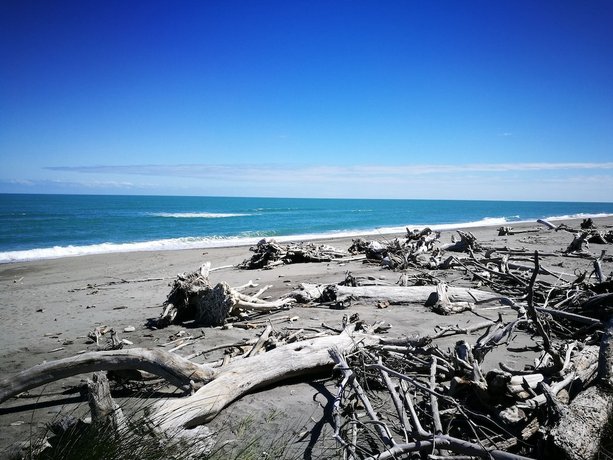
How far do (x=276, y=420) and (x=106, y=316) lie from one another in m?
5.31

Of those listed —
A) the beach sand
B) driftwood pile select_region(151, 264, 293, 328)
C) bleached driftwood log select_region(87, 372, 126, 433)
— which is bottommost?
the beach sand

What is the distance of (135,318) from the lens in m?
6.89

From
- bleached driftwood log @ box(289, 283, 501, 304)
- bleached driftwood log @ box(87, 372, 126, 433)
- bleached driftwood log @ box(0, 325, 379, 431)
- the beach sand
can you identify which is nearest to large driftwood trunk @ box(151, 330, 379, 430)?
bleached driftwood log @ box(0, 325, 379, 431)

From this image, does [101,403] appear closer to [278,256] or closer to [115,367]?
[115,367]

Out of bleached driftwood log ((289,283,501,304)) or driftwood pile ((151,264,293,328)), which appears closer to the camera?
driftwood pile ((151,264,293,328))

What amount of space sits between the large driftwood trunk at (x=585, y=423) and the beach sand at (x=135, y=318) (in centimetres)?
151

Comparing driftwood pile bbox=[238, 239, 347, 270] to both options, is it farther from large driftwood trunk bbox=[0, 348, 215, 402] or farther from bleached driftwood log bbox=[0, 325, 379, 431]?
large driftwood trunk bbox=[0, 348, 215, 402]

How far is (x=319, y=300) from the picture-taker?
7.13 metres

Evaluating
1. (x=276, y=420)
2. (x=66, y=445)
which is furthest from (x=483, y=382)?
(x=66, y=445)

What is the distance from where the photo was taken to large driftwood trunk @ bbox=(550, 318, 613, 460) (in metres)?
2.02

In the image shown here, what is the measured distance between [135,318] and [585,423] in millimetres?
6824

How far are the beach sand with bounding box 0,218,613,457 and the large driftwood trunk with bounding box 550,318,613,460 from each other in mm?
1511

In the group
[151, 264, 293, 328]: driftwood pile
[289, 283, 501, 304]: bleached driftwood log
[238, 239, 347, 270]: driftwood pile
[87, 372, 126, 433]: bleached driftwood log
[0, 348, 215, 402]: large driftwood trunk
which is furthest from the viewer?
[238, 239, 347, 270]: driftwood pile

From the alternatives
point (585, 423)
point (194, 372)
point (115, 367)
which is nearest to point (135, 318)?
point (115, 367)
